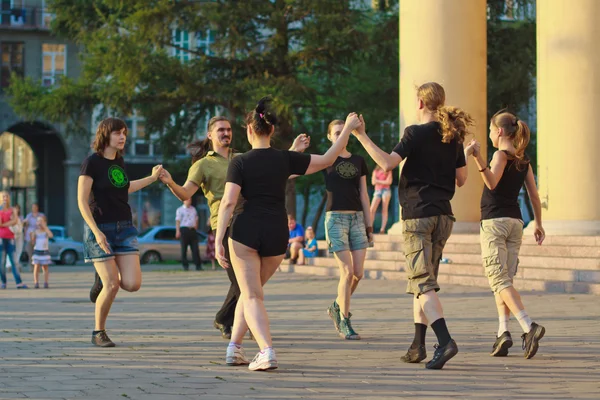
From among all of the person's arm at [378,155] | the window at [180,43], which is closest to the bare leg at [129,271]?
the person's arm at [378,155]

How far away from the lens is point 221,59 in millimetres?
35156

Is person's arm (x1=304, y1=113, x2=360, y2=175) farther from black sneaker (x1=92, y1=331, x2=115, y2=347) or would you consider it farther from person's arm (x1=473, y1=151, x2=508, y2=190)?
black sneaker (x1=92, y1=331, x2=115, y2=347)

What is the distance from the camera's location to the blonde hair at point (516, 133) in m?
9.63

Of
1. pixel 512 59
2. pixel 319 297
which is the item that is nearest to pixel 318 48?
pixel 512 59

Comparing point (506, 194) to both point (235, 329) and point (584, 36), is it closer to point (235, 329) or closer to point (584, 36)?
point (235, 329)

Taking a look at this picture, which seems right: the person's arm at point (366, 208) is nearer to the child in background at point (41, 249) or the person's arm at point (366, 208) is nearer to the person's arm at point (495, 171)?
the person's arm at point (495, 171)

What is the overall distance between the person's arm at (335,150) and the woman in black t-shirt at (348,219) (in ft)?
9.44

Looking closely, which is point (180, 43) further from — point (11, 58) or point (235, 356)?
point (235, 356)

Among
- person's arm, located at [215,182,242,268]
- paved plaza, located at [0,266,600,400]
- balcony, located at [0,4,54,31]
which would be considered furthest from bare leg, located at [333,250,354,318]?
balcony, located at [0,4,54,31]

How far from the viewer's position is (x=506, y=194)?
9711mm

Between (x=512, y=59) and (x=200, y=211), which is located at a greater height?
(x=512, y=59)

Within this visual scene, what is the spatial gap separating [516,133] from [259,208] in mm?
2359

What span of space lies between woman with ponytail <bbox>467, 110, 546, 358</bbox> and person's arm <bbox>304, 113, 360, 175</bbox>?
4.83ft

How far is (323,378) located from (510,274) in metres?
2.13
